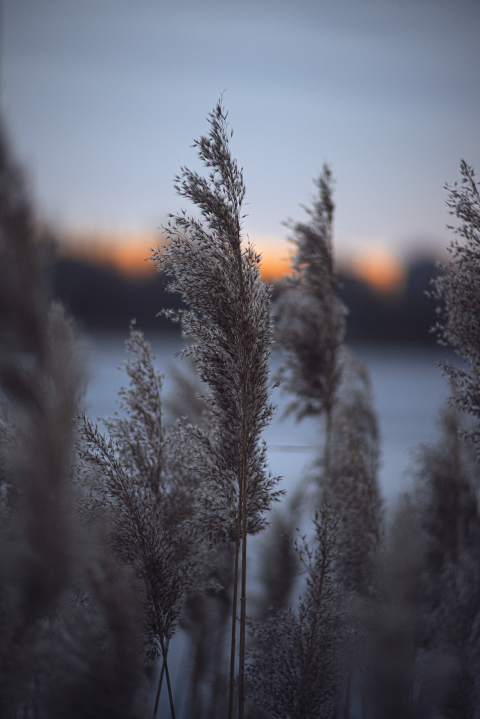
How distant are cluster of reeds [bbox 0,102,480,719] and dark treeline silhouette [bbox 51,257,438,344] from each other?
30.2 inches

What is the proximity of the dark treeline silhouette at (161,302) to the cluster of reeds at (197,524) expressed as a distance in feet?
2.52

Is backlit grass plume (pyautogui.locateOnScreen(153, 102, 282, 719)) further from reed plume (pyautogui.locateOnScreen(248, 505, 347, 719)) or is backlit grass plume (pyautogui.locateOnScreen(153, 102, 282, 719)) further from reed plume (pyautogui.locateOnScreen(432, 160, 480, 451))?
reed plume (pyautogui.locateOnScreen(432, 160, 480, 451))

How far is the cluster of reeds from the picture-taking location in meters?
0.92

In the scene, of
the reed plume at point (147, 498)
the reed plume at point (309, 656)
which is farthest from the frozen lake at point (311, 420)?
the reed plume at point (309, 656)

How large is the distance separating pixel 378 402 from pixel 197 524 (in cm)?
425

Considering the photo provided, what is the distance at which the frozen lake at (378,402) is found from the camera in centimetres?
221

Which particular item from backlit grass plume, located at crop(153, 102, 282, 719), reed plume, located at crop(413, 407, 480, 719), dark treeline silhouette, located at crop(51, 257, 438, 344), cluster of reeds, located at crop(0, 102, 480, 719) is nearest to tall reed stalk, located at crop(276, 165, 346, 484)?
dark treeline silhouette, located at crop(51, 257, 438, 344)

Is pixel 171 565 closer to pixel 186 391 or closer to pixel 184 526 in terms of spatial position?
pixel 184 526

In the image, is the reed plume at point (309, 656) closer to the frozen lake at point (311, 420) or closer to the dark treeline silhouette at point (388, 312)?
the frozen lake at point (311, 420)

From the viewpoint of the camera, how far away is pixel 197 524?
1360mm

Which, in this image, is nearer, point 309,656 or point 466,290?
point 309,656

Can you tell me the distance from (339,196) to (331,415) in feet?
3.88

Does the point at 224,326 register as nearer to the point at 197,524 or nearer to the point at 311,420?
the point at 197,524

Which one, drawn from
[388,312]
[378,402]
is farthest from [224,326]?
[378,402]
